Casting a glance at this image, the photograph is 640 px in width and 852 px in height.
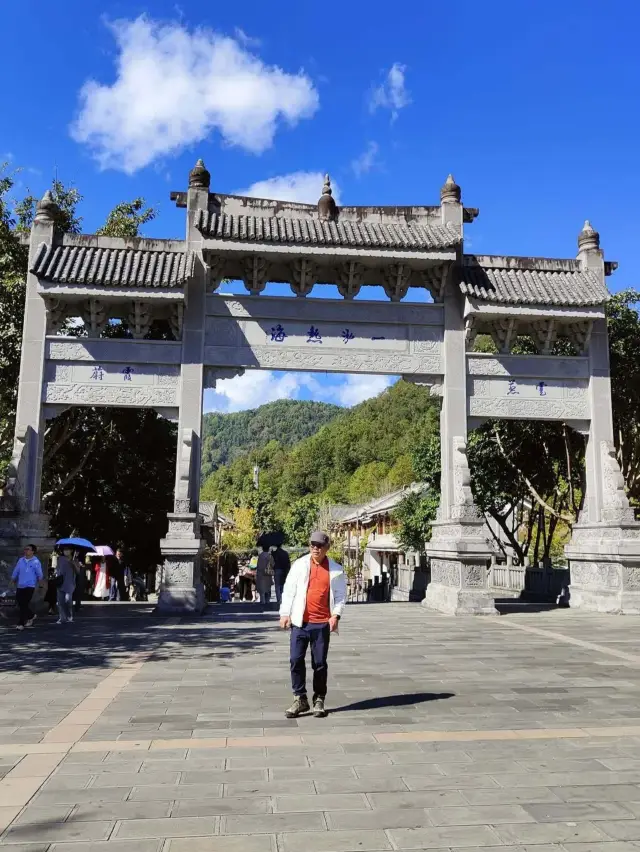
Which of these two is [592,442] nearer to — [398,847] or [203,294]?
[203,294]

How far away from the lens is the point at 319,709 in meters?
5.94

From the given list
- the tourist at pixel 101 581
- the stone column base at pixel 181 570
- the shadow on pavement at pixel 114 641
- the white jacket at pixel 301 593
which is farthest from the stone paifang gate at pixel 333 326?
the tourist at pixel 101 581

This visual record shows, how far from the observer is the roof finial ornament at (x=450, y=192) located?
57.7ft

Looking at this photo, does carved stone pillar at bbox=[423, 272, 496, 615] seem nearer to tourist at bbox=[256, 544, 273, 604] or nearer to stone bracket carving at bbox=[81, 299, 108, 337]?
tourist at bbox=[256, 544, 273, 604]

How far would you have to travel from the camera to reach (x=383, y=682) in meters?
7.49

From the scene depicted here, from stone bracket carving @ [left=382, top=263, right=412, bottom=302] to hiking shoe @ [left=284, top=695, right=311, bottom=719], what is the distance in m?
12.4

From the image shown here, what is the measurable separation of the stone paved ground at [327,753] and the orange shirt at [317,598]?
2.71 feet

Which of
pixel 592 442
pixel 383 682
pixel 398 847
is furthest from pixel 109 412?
pixel 398 847

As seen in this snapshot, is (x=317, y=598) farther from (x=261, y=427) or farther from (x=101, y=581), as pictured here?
(x=261, y=427)

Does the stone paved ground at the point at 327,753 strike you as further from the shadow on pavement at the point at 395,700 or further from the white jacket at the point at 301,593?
the white jacket at the point at 301,593

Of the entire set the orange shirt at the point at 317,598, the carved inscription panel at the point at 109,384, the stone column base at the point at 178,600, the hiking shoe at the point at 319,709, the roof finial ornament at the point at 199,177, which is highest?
the roof finial ornament at the point at 199,177

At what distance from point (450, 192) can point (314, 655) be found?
46.5 feet

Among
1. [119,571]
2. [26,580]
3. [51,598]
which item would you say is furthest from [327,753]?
[119,571]

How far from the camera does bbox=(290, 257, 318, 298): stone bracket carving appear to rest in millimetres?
16531
